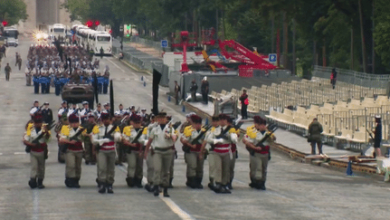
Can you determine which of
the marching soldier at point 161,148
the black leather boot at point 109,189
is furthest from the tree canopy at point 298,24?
the marching soldier at point 161,148

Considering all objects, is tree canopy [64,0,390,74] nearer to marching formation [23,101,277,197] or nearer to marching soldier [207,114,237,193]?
marching formation [23,101,277,197]

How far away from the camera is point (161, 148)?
2453 cm

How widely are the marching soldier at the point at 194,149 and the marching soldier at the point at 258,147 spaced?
1002 mm

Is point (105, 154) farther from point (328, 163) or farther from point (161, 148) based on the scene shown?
point (328, 163)

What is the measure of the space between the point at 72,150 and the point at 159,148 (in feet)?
8.57

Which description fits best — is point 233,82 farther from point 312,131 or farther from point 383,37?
point 312,131

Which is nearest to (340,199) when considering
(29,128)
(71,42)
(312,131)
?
(29,128)

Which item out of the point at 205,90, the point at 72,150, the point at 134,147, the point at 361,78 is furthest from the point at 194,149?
the point at 205,90

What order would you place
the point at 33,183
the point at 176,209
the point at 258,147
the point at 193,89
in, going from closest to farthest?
1. the point at 176,209
2. the point at 258,147
3. the point at 33,183
4. the point at 193,89

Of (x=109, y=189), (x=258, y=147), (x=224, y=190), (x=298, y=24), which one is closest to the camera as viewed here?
(x=224, y=190)

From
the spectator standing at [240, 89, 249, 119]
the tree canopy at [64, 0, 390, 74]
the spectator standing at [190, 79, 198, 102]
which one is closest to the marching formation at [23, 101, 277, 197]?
the spectator standing at [240, 89, 249, 119]

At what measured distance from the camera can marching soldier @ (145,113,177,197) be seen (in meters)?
24.5

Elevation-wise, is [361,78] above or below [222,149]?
above

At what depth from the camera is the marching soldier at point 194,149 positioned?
2573 cm
